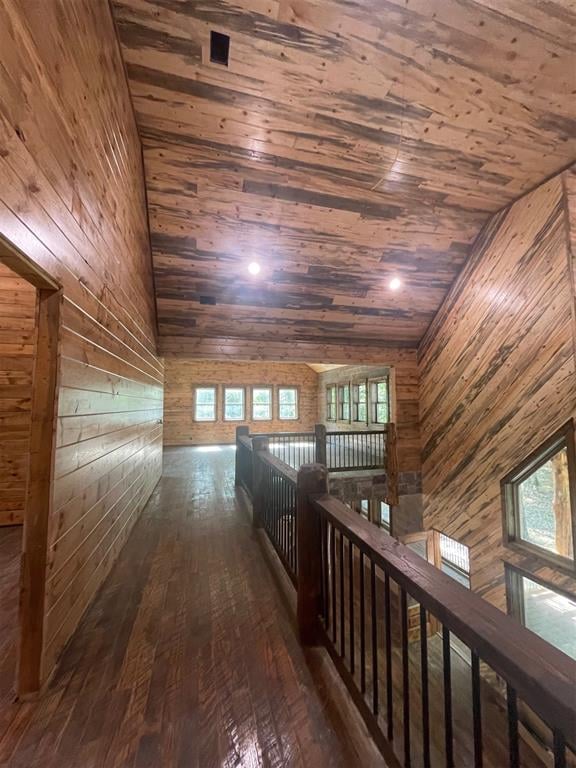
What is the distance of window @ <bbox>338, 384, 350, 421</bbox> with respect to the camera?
9.12m

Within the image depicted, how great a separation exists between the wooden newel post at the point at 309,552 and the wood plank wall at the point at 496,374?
287 cm

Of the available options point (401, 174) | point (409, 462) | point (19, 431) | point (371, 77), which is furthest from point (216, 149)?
point (409, 462)

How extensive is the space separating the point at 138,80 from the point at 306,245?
79.5 inches

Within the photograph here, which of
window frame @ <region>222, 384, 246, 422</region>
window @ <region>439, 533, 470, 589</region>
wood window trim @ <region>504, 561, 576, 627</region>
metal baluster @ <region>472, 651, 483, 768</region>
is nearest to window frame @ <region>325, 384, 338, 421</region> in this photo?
window frame @ <region>222, 384, 246, 422</region>

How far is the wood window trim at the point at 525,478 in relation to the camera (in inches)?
128

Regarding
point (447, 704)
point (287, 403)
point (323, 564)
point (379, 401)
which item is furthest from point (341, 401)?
point (447, 704)

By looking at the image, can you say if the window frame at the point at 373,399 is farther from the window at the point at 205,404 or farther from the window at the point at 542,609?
the window at the point at 205,404

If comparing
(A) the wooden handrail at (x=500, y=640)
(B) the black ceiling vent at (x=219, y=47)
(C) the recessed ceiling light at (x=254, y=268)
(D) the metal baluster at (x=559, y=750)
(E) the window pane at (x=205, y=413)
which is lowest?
(D) the metal baluster at (x=559, y=750)

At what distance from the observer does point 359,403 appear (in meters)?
8.59

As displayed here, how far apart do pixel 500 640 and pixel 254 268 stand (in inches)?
153

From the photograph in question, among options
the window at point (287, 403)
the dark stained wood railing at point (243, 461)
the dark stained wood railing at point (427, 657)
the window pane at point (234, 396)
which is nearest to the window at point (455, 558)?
the dark stained wood railing at point (427, 657)

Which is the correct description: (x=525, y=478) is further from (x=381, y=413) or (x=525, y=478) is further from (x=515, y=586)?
(x=381, y=413)

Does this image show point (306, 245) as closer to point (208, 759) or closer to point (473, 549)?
point (208, 759)

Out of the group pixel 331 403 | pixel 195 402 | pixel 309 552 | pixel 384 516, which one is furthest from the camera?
pixel 331 403
